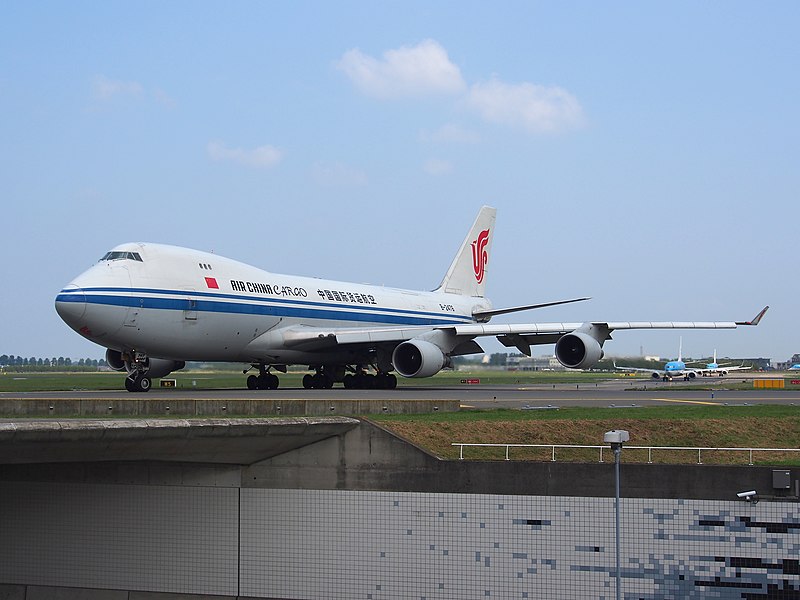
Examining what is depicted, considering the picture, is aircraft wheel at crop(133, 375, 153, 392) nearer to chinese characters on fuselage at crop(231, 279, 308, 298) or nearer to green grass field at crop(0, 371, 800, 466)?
chinese characters on fuselage at crop(231, 279, 308, 298)

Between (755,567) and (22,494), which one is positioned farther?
(22,494)

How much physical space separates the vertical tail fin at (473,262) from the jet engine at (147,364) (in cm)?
1852

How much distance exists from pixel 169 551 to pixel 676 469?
10.1 metres

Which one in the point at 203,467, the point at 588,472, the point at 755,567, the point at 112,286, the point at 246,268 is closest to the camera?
the point at 755,567

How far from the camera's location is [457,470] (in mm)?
19547

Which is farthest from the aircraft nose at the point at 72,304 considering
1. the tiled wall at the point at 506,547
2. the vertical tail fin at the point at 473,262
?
the vertical tail fin at the point at 473,262

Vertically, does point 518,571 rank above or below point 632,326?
below

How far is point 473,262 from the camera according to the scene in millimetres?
56156

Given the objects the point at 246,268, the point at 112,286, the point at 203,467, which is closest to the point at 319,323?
the point at 246,268

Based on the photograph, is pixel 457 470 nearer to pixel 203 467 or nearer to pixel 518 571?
pixel 518 571

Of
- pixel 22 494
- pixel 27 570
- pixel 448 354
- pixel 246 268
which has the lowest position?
pixel 27 570

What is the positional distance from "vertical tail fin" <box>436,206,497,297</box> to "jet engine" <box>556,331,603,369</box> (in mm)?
17279

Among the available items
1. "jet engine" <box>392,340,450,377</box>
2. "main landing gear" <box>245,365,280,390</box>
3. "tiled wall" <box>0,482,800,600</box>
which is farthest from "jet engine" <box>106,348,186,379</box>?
"tiled wall" <box>0,482,800,600</box>

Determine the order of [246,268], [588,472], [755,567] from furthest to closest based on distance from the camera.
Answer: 1. [246,268]
2. [588,472]
3. [755,567]
